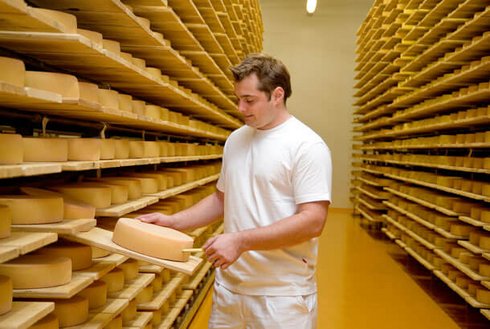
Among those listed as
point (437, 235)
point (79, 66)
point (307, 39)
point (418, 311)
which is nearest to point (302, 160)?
point (79, 66)

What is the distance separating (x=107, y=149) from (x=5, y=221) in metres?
0.93

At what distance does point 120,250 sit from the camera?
1.95 meters

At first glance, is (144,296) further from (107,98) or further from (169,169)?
(169,169)

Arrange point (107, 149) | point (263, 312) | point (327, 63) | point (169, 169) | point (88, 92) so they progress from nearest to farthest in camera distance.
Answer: point (263, 312) → point (88, 92) → point (107, 149) → point (169, 169) → point (327, 63)

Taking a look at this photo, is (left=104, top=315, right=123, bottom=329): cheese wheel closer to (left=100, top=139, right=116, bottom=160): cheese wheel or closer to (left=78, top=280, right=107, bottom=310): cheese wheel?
(left=78, top=280, right=107, bottom=310): cheese wheel

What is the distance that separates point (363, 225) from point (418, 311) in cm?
552

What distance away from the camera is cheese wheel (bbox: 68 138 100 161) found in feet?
7.90

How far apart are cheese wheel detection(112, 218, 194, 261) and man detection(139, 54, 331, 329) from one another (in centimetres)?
27

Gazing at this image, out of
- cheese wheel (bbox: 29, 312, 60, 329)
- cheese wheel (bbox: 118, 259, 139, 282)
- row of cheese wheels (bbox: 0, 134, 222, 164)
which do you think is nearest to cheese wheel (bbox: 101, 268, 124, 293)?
cheese wheel (bbox: 118, 259, 139, 282)

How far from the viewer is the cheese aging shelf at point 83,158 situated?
1848mm

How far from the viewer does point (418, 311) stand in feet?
16.9

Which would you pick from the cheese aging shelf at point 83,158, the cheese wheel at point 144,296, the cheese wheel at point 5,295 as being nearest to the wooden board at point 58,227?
the cheese aging shelf at point 83,158

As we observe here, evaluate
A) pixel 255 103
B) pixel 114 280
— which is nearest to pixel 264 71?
pixel 255 103

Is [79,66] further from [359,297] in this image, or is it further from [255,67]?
[359,297]
